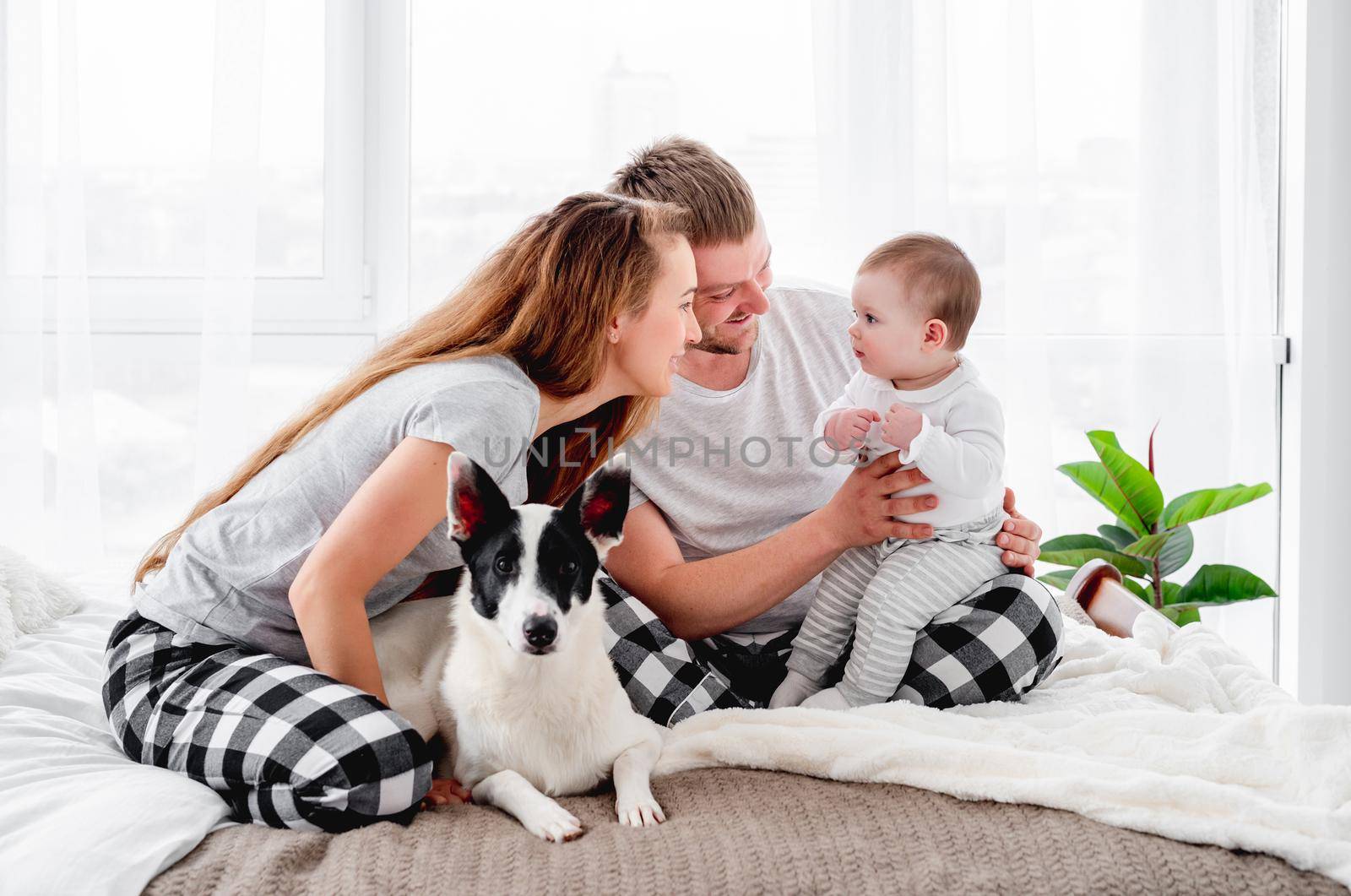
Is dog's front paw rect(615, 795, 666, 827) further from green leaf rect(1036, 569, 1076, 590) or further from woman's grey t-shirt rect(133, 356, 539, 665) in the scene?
green leaf rect(1036, 569, 1076, 590)

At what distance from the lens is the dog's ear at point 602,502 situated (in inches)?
47.9

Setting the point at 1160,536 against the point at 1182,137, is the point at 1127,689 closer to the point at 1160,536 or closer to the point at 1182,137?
the point at 1160,536

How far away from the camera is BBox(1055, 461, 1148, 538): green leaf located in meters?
2.51

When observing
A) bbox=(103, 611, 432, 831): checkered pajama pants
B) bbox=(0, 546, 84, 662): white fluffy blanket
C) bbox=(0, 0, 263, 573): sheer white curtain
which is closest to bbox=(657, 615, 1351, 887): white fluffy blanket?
bbox=(103, 611, 432, 831): checkered pajama pants

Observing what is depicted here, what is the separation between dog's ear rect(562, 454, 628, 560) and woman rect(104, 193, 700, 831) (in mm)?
179

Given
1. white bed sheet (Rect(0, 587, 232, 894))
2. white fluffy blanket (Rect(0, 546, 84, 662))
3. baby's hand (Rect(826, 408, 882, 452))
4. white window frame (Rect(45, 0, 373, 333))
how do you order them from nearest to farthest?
white bed sheet (Rect(0, 587, 232, 894))
baby's hand (Rect(826, 408, 882, 452))
white fluffy blanket (Rect(0, 546, 84, 662))
white window frame (Rect(45, 0, 373, 333))

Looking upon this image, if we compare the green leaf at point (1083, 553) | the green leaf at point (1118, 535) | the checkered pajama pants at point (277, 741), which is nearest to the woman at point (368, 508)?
the checkered pajama pants at point (277, 741)

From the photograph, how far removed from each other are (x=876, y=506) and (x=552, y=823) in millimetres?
697

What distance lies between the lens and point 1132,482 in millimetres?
2477

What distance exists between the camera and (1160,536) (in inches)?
95.7

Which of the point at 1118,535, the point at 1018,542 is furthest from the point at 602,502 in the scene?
the point at 1118,535

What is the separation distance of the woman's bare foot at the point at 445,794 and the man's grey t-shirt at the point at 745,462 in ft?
2.01

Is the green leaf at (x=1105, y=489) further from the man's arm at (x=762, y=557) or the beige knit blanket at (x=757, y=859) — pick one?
the beige knit blanket at (x=757, y=859)

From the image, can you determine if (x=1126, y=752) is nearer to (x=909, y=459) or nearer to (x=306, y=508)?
(x=909, y=459)
